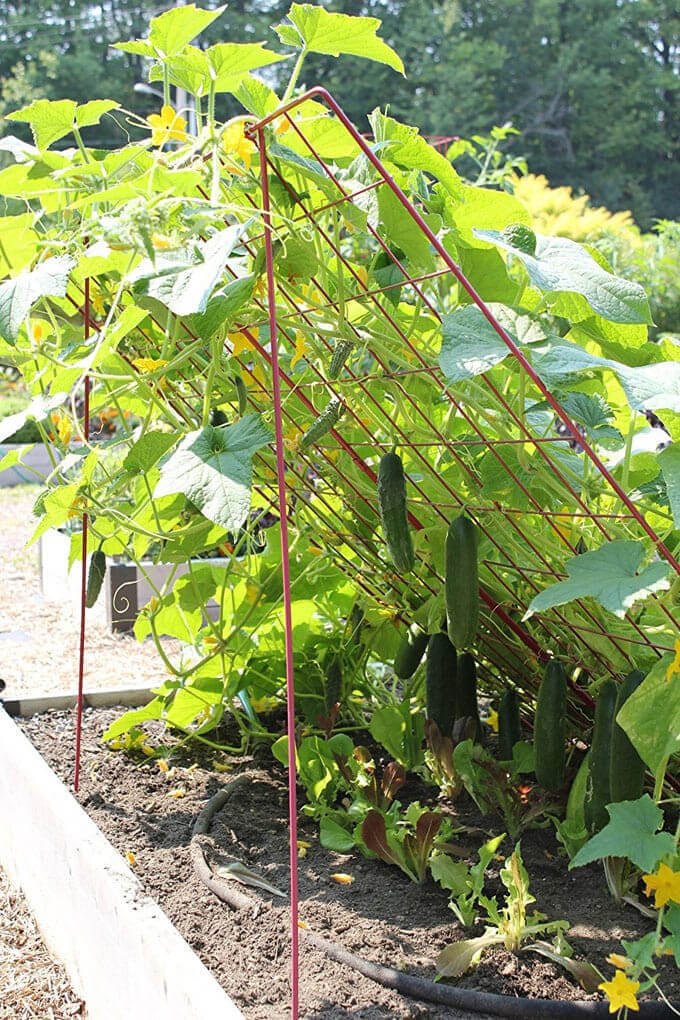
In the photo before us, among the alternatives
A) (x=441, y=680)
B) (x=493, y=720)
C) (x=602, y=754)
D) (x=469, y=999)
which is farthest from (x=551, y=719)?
(x=493, y=720)

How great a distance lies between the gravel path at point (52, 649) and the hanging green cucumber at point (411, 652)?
1.14 metres

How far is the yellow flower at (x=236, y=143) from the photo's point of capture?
147 centimetres

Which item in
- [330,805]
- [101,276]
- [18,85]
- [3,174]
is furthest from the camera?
[18,85]

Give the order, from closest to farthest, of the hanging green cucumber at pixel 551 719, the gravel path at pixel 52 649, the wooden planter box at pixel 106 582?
the hanging green cucumber at pixel 551 719, the gravel path at pixel 52 649, the wooden planter box at pixel 106 582

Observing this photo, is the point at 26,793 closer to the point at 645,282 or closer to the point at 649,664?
the point at 649,664

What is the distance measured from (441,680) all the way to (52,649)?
2.60 meters

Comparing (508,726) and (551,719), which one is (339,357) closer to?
(551,719)

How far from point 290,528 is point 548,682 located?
0.59 m

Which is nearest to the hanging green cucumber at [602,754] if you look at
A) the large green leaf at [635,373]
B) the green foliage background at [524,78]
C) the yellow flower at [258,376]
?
the large green leaf at [635,373]

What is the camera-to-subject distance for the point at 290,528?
2146mm

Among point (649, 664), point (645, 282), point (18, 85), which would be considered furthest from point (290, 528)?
point (18, 85)

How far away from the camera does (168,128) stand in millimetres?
1513

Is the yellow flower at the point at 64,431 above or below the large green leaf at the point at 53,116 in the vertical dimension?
below

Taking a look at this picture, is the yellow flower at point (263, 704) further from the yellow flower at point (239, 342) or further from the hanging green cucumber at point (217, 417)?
the yellow flower at point (239, 342)
